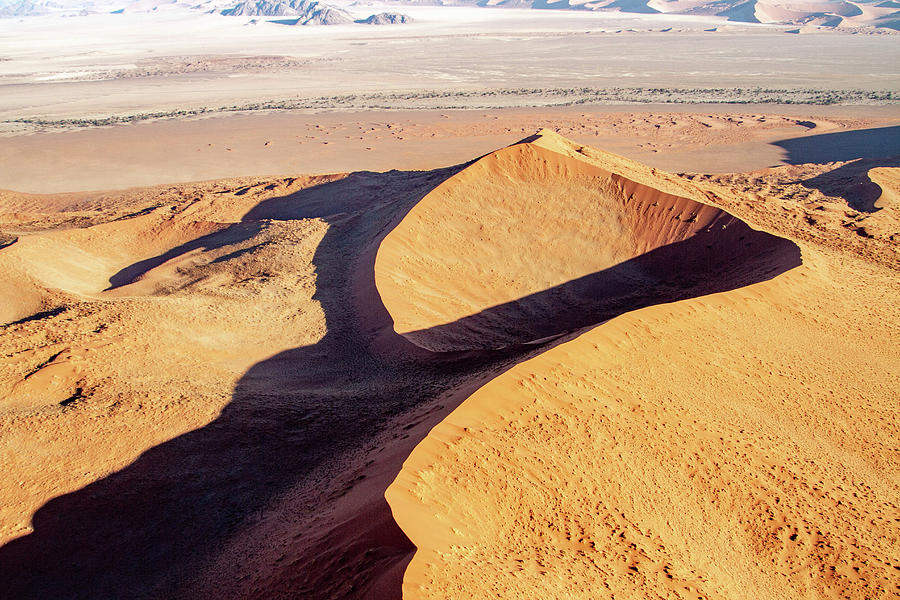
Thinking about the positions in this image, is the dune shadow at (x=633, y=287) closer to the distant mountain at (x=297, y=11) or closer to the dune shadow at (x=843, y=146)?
the dune shadow at (x=843, y=146)

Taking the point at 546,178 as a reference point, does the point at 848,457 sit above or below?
below

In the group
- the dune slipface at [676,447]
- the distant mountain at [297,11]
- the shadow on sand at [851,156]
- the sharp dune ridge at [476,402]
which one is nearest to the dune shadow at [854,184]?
the shadow on sand at [851,156]

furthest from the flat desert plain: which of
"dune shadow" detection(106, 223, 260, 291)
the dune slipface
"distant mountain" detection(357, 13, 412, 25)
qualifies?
"distant mountain" detection(357, 13, 412, 25)

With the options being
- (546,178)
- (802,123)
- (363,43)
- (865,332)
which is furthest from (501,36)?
(865,332)

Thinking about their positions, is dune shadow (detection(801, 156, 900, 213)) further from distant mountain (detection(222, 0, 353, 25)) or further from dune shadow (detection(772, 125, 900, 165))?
distant mountain (detection(222, 0, 353, 25))

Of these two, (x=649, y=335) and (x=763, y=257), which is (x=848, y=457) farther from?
(x=763, y=257)

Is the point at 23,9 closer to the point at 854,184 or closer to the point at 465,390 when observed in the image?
the point at 854,184

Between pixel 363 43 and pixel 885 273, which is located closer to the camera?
pixel 885 273
